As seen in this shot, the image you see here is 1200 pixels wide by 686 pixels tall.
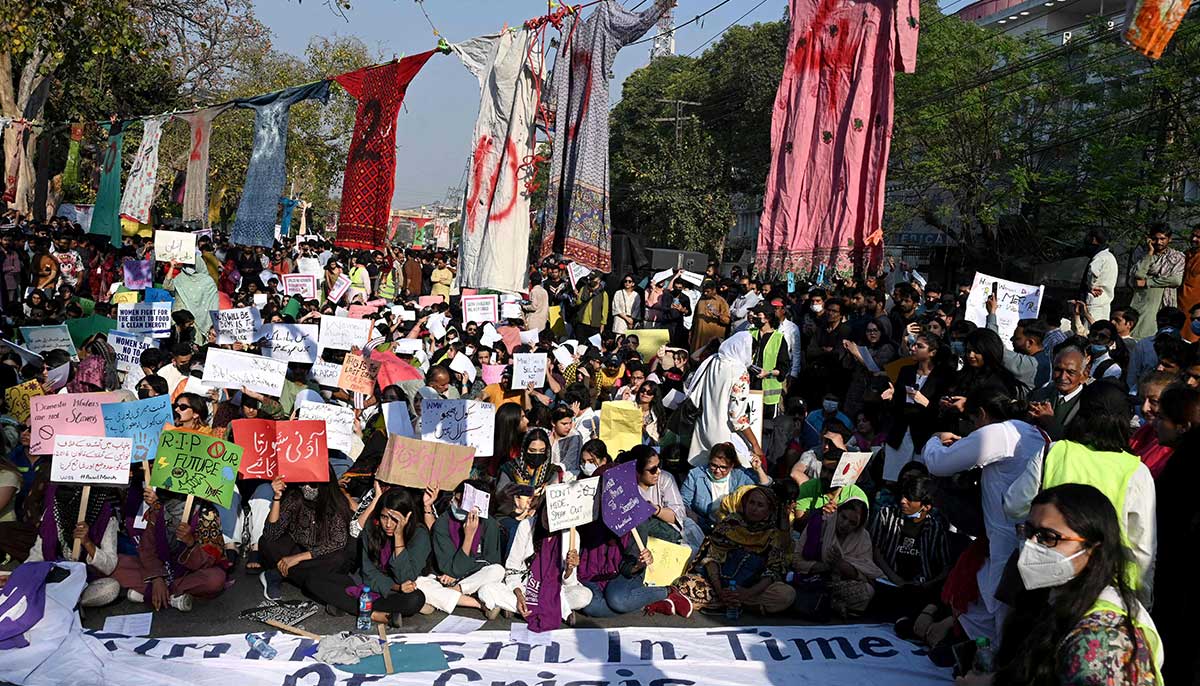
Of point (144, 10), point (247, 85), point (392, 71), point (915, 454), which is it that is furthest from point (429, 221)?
point (915, 454)

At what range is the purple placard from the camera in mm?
7129

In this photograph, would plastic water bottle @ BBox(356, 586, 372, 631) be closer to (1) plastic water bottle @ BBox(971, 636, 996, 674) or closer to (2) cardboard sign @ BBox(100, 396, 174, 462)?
(2) cardboard sign @ BBox(100, 396, 174, 462)

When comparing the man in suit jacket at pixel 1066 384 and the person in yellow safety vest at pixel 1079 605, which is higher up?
the man in suit jacket at pixel 1066 384

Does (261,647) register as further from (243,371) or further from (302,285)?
(302,285)

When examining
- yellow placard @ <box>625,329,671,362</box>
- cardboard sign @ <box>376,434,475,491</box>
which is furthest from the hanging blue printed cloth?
cardboard sign @ <box>376,434,475,491</box>

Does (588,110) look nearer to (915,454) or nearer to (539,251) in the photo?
(539,251)

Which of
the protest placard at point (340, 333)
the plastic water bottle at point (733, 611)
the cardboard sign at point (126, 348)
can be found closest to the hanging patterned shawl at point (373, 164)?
the protest placard at point (340, 333)

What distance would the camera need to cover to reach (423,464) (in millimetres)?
7238

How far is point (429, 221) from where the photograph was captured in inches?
2121

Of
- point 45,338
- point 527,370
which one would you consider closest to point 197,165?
point 45,338

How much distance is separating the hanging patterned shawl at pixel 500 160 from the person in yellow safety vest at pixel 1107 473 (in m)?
5.10

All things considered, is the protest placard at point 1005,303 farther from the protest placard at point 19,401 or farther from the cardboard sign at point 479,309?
the protest placard at point 19,401

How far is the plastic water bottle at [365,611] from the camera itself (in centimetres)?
675

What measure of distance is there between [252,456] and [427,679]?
2358 millimetres
